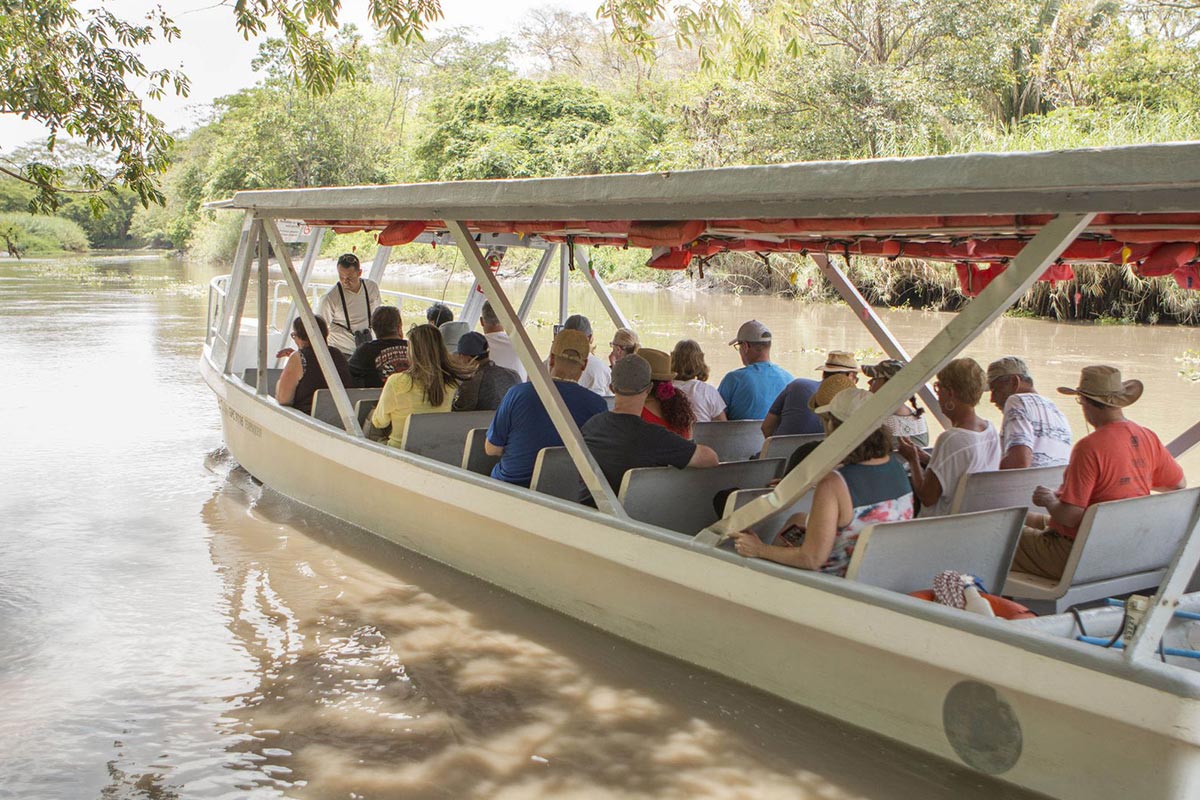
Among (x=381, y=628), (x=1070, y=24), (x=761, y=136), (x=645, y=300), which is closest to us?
(x=381, y=628)

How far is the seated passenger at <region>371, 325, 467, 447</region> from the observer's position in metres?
6.21

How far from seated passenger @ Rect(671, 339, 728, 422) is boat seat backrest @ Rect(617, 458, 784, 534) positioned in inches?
58.1

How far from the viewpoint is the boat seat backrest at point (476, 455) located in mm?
5793

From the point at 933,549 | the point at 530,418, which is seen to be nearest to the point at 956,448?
the point at 933,549

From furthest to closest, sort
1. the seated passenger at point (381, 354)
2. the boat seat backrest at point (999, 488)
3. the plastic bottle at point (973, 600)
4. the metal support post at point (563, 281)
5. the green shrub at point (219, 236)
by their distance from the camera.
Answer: the green shrub at point (219, 236), the metal support post at point (563, 281), the seated passenger at point (381, 354), the boat seat backrest at point (999, 488), the plastic bottle at point (973, 600)

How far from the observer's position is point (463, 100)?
130 feet

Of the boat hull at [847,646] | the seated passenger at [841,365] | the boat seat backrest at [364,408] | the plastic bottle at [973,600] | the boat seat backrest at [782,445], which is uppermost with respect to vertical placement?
the seated passenger at [841,365]

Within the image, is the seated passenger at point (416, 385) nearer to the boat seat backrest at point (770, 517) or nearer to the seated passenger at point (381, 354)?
the seated passenger at point (381, 354)

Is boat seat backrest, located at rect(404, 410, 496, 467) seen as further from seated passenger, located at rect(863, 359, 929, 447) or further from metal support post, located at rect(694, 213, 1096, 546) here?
metal support post, located at rect(694, 213, 1096, 546)

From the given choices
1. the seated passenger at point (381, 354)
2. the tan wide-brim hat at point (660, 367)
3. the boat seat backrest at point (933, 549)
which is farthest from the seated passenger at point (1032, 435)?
the seated passenger at point (381, 354)

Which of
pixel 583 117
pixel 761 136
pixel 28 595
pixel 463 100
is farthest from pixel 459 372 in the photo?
pixel 463 100

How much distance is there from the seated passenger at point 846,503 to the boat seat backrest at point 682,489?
661 millimetres

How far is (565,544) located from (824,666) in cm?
140

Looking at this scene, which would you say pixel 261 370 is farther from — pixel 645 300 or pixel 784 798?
pixel 645 300
